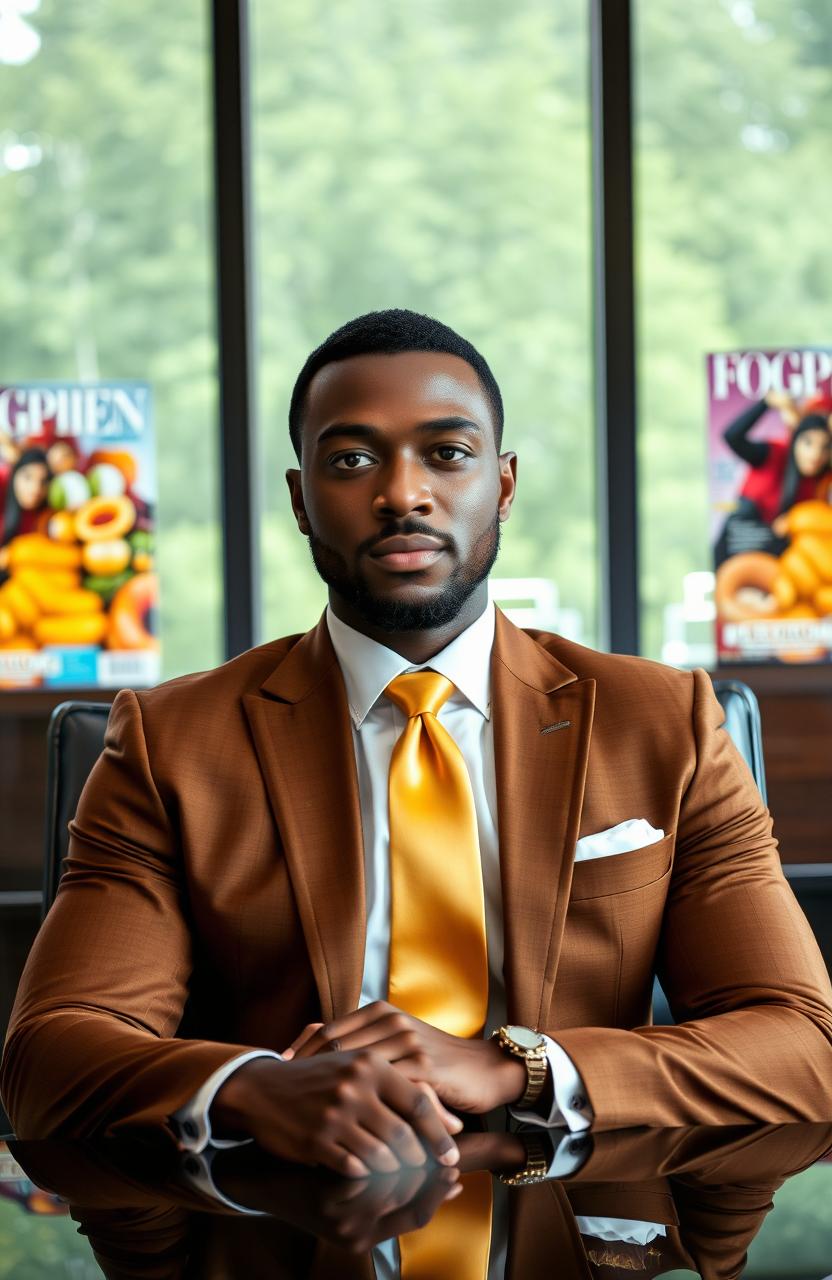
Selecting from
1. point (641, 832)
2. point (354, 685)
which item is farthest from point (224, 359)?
point (641, 832)

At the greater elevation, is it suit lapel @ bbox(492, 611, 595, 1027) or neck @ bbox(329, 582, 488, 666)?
neck @ bbox(329, 582, 488, 666)

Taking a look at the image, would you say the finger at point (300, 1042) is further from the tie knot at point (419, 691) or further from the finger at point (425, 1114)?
the tie knot at point (419, 691)

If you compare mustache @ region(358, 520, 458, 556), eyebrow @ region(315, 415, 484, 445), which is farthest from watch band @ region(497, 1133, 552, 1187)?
eyebrow @ region(315, 415, 484, 445)

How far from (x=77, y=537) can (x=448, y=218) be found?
131 cm

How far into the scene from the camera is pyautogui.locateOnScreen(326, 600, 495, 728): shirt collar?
5.41 feet

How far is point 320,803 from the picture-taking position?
156 cm

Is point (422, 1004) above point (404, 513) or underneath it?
underneath

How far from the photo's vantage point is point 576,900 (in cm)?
154

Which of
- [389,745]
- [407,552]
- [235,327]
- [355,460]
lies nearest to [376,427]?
[355,460]

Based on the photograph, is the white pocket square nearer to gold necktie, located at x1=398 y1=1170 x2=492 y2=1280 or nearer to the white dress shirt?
the white dress shirt

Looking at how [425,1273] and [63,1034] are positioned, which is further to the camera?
[63,1034]

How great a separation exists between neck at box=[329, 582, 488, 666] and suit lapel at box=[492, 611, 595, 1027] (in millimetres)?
56

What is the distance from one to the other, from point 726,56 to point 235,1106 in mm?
3259

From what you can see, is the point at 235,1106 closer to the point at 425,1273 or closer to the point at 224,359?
the point at 425,1273
